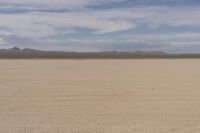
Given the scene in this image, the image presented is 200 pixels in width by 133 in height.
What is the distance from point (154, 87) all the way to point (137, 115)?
6863 mm

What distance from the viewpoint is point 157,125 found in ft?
31.5

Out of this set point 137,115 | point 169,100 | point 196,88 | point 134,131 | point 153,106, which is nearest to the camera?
point 134,131

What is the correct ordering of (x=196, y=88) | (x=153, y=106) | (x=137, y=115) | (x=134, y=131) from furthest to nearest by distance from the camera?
1. (x=196, y=88)
2. (x=153, y=106)
3. (x=137, y=115)
4. (x=134, y=131)

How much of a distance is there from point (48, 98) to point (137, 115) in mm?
3995

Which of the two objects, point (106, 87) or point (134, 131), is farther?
point (106, 87)

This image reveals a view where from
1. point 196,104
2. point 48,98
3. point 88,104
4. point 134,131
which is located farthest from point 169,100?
point 134,131

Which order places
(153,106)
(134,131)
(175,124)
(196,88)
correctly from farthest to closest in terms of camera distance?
1. (196,88)
2. (153,106)
3. (175,124)
4. (134,131)

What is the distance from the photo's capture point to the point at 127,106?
12.3 metres

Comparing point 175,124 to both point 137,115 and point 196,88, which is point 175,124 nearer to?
point 137,115

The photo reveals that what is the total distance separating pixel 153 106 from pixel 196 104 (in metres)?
1.18

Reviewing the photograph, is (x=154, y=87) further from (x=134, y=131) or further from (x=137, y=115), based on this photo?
(x=134, y=131)

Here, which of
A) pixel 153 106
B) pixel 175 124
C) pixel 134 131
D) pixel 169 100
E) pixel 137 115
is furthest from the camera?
pixel 169 100

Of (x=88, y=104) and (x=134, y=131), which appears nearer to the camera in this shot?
(x=134, y=131)

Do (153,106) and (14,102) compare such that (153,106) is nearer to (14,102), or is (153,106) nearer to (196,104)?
(196,104)
